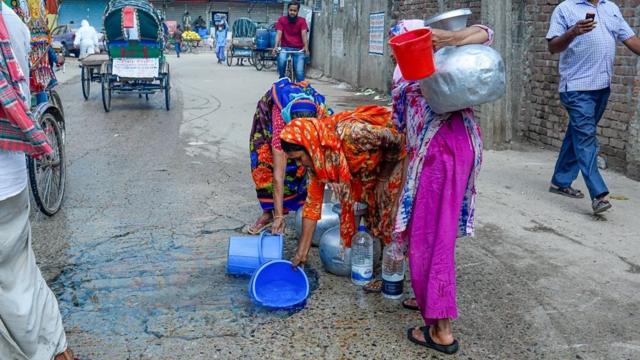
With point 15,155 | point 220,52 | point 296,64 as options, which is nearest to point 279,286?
point 15,155

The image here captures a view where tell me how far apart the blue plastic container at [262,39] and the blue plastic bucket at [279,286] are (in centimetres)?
1939

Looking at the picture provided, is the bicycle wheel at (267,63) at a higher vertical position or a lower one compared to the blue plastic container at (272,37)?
lower

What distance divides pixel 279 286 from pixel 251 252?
343 mm

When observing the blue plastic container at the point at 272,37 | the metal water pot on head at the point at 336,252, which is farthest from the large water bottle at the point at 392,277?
the blue plastic container at the point at 272,37

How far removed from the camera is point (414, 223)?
2.92 m

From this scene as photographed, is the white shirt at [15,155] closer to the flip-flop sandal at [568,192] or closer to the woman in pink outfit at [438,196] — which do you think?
the woman in pink outfit at [438,196]

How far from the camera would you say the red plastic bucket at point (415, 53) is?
2467 mm

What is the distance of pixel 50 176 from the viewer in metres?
5.10

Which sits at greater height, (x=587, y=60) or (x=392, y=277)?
(x=587, y=60)

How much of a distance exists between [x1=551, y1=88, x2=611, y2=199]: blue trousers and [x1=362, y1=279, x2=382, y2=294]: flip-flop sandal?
226cm

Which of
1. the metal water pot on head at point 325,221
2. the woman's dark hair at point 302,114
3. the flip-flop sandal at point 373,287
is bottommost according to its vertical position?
the flip-flop sandal at point 373,287

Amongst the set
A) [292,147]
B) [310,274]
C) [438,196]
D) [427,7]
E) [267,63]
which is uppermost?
[427,7]

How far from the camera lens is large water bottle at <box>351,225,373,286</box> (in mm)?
3717

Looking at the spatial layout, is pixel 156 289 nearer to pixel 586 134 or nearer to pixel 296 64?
pixel 586 134
